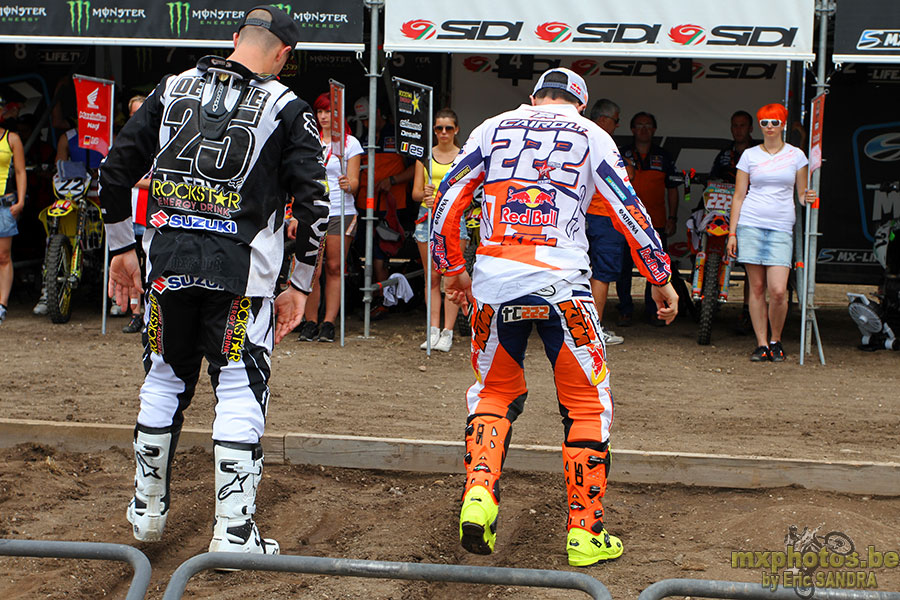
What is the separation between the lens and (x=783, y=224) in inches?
355

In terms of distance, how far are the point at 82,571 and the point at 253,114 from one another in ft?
6.49

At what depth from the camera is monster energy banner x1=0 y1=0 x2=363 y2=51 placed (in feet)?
29.9

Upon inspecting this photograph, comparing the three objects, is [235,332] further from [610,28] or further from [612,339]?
[612,339]

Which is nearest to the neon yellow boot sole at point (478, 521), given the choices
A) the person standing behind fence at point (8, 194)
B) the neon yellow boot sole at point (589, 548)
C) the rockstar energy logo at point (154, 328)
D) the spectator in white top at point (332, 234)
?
the neon yellow boot sole at point (589, 548)

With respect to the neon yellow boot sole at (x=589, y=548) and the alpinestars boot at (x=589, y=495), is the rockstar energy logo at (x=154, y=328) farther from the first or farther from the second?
the neon yellow boot sole at (x=589, y=548)

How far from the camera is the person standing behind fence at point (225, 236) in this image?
13.9 feet

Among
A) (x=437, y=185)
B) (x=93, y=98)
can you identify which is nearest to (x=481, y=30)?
(x=437, y=185)

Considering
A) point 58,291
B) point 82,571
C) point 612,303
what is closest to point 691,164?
point 612,303

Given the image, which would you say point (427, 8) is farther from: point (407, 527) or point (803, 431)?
point (407, 527)

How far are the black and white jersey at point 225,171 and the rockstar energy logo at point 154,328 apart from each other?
119mm

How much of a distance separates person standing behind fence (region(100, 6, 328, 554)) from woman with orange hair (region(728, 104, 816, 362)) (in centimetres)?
564

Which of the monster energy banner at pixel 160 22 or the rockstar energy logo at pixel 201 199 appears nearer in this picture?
the rockstar energy logo at pixel 201 199

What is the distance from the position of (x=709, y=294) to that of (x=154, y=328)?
668 centimetres

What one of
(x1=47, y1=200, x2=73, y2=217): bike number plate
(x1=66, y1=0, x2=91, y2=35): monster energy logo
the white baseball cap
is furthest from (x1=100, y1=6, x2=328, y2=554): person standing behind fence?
(x1=47, y1=200, x2=73, y2=217): bike number plate
